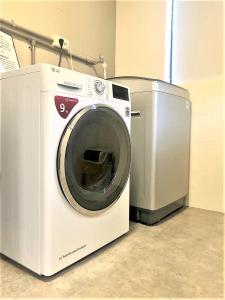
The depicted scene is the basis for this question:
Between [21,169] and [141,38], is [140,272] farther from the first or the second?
[141,38]

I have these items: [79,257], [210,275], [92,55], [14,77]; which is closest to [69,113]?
[14,77]

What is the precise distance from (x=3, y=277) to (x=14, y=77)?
811 mm

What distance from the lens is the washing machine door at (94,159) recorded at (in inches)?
39.5

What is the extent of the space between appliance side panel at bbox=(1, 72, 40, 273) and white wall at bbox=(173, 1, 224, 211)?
4.69 feet

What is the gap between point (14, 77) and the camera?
1.03 m

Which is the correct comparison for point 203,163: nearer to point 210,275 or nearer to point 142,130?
point 142,130

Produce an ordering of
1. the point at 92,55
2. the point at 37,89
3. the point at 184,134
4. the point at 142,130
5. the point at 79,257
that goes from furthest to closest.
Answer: the point at 92,55 < the point at 184,134 < the point at 142,130 < the point at 79,257 < the point at 37,89

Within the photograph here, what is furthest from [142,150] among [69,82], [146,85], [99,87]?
[69,82]

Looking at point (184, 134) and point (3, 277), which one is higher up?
point (184, 134)

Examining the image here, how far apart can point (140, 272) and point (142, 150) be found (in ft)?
2.48

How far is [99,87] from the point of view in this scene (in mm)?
1142

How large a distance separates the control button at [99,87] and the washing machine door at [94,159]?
7cm

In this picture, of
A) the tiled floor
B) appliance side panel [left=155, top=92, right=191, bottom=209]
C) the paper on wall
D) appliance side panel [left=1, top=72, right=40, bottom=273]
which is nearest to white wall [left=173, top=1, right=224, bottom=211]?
appliance side panel [left=155, top=92, right=191, bottom=209]

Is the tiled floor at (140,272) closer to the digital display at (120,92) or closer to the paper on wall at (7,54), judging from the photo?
the digital display at (120,92)
